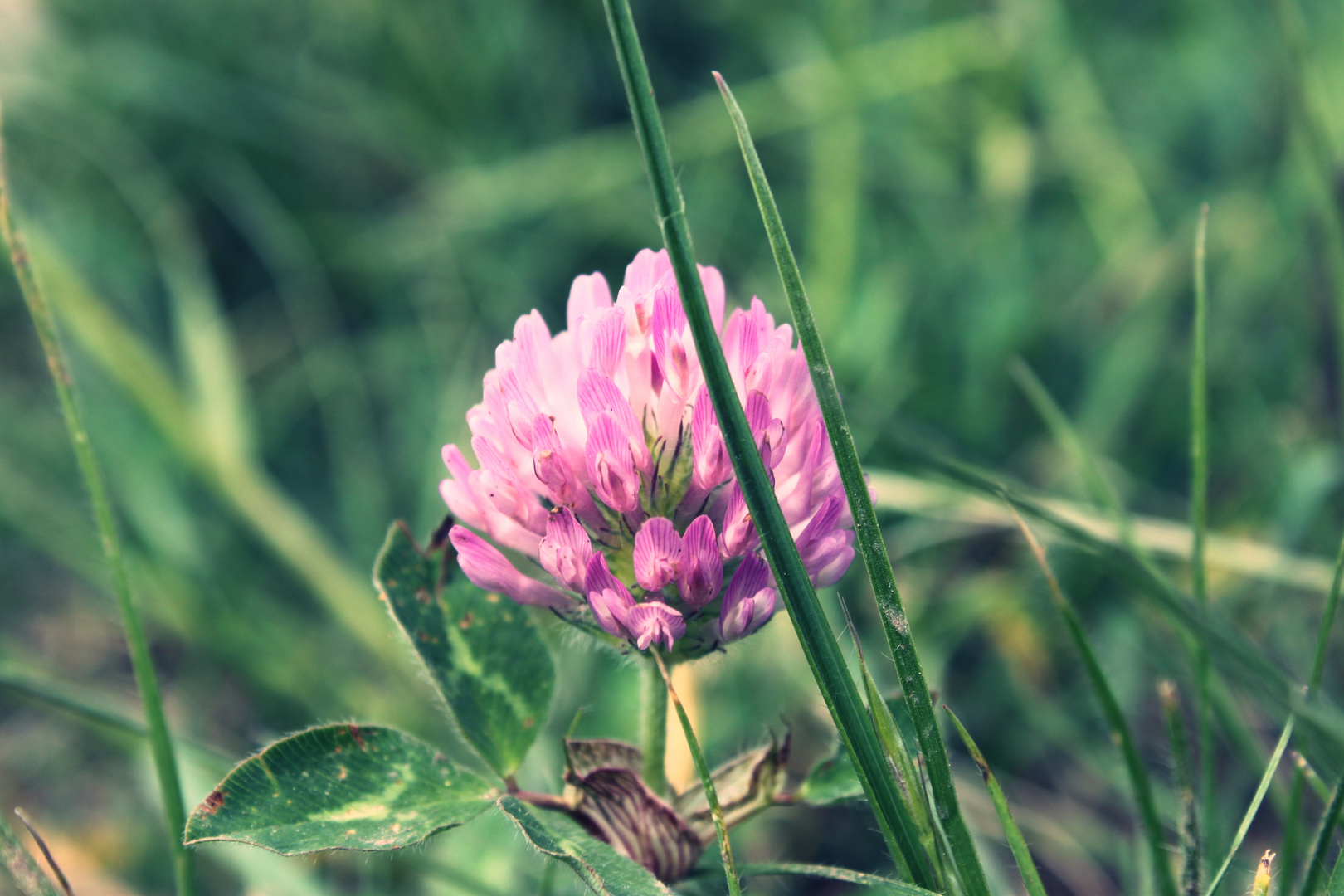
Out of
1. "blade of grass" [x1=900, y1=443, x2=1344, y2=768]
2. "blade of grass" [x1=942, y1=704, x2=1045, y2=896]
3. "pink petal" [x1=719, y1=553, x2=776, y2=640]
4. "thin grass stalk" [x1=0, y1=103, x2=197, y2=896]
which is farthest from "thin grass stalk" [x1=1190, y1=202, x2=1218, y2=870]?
"thin grass stalk" [x1=0, y1=103, x2=197, y2=896]

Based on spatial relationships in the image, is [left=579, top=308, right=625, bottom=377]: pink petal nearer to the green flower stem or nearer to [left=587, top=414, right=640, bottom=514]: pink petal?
[left=587, top=414, right=640, bottom=514]: pink petal

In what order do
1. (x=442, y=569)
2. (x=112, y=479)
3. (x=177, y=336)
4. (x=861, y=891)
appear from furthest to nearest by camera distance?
(x=177, y=336) < (x=112, y=479) < (x=861, y=891) < (x=442, y=569)

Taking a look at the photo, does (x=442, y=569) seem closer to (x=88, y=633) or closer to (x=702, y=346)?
(x=702, y=346)

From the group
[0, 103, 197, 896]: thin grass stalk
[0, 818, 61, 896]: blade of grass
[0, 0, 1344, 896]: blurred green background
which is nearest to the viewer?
[0, 818, 61, 896]: blade of grass

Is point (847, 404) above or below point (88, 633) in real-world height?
above

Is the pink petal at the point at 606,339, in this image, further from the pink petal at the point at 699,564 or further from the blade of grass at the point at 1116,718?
the blade of grass at the point at 1116,718

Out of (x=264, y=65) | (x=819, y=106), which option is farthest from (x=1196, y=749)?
(x=264, y=65)

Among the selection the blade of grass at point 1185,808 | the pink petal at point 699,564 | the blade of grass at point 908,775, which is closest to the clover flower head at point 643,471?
the pink petal at point 699,564

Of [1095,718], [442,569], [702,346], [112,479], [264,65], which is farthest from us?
[264,65]
